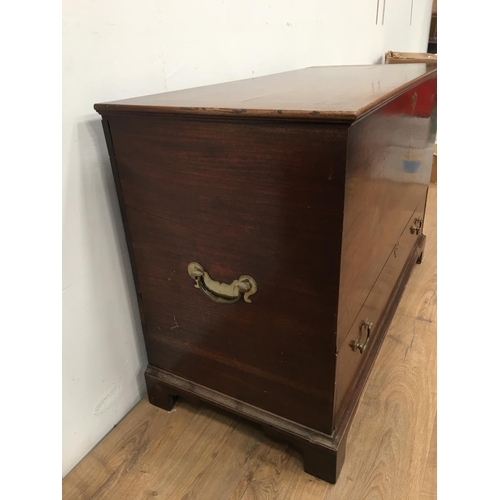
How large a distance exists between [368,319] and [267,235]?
1.35ft

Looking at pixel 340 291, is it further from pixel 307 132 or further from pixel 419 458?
pixel 419 458

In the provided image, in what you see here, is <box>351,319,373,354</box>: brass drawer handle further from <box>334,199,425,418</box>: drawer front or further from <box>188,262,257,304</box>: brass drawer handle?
<box>188,262,257,304</box>: brass drawer handle

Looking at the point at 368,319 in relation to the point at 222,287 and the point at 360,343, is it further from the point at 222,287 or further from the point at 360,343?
the point at 222,287

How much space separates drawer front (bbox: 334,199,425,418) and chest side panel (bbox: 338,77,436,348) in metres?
0.03

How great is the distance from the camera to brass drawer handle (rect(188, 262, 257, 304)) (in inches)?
30.9

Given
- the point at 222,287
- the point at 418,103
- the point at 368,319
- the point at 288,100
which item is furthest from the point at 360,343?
the point at 418,103

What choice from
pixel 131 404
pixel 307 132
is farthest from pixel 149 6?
pixel 131 404

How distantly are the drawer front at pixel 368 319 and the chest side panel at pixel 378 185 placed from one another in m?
0.03

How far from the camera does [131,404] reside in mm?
1069

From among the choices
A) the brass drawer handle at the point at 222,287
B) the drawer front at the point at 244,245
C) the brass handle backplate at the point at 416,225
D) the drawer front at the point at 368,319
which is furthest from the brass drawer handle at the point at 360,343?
the brass handle backplate at the point at 416,225

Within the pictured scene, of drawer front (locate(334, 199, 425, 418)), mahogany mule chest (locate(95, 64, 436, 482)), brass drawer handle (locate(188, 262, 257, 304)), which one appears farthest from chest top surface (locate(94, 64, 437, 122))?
drawer front (locate(334, 199, 425, 418))

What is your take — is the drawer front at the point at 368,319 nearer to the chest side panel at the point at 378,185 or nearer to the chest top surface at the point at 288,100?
the chest side panel at the point at 378,185

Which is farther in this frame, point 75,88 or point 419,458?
point 419,458

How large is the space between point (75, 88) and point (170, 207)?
262 mm
